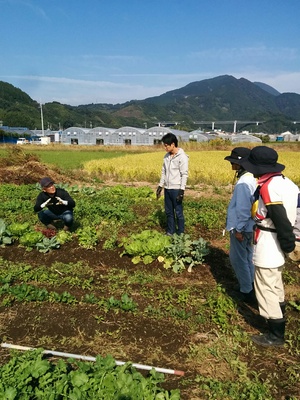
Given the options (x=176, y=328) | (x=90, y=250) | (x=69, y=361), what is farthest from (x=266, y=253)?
(x=90, y=250)

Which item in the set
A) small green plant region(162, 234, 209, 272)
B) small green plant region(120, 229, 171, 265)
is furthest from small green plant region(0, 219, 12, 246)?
small green plant region(162, 234, 209, 272)

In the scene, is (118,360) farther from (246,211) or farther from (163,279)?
(246,211)

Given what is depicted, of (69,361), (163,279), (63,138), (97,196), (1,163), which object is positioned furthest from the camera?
(63,138)

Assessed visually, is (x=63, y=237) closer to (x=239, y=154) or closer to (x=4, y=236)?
(x=4, y=236)

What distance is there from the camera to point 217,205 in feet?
31.1

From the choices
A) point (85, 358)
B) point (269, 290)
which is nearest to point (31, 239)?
point (85, 358)

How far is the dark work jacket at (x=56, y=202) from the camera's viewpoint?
651 cm

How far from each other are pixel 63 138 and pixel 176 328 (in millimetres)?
63688

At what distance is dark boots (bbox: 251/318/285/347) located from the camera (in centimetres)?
337

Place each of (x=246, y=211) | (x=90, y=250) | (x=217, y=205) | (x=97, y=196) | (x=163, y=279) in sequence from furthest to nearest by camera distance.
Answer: (x=97, y=196), (x=217, y=205), (x=90, y=250), (x=163, y=279), (x=246, y=211)

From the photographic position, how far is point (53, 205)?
6715 millimetres

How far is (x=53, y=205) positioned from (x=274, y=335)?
500 cm

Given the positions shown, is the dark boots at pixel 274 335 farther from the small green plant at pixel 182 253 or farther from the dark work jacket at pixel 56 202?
the dark work jacket at pixel 56 202

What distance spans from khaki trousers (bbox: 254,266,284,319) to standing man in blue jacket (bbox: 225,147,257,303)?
2.40 feet
